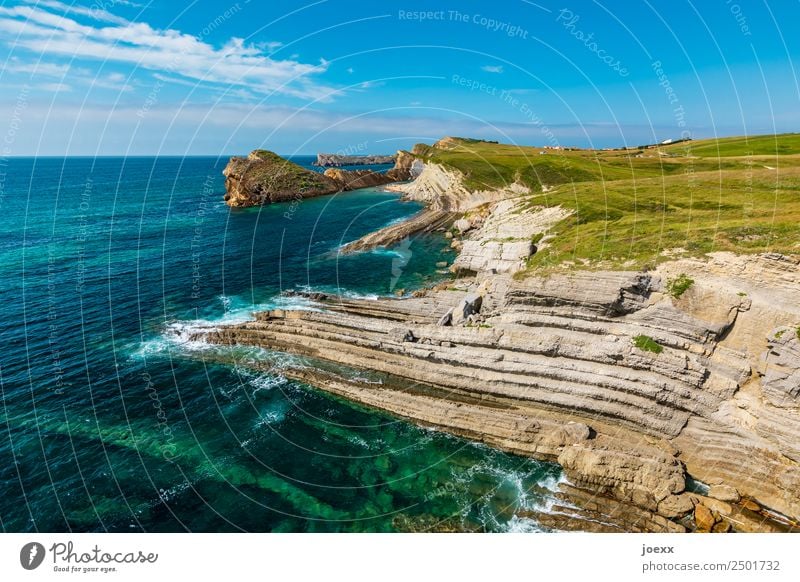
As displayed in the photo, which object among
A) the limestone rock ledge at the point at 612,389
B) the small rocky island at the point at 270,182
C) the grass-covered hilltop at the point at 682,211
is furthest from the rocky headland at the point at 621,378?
the small rocky island at the point at 270,182

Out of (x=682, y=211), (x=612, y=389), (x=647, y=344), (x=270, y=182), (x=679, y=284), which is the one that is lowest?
(x=612, y=389)

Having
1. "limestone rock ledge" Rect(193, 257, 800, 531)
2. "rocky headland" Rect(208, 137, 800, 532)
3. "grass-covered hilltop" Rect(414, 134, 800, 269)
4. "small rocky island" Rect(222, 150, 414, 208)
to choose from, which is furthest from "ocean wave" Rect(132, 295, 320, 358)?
"small rocky island" Rect(222, 150, 414, 208)

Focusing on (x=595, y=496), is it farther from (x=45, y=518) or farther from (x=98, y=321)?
(x=98, y=321)

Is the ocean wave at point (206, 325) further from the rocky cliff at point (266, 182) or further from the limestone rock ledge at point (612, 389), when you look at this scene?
the rocky cliff at point (266, 182)

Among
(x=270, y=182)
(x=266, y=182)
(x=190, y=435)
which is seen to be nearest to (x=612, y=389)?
(x=190, y=435)

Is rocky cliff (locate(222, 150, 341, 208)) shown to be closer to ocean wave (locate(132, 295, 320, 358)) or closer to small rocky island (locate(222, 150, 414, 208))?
small rocky island (locate(222, 150, 414, 208))

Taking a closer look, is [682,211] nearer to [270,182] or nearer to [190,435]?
[190,435]

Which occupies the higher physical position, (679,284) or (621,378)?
(679,284)

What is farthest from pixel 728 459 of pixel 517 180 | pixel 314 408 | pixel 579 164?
pixel 579 164
